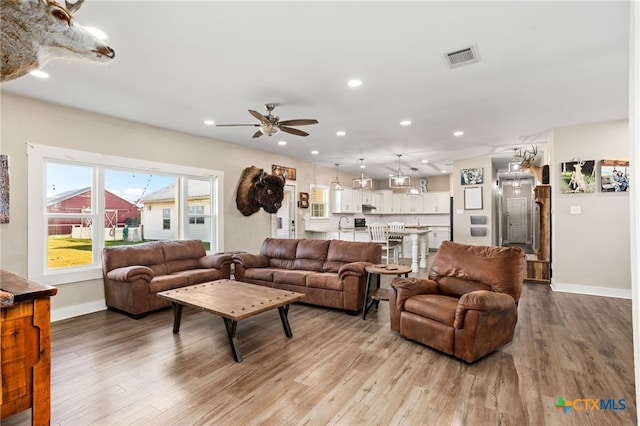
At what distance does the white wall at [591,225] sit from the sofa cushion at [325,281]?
152 inches


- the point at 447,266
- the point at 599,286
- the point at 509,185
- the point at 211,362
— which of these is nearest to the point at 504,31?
the point at 447,266

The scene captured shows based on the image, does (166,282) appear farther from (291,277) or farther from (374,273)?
(374,273)

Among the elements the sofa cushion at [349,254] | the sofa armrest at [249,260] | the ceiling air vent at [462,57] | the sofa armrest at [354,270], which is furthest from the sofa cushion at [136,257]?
the ceiling air vent at [462,57]

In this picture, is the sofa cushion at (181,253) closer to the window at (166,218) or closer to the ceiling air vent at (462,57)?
the window at (166,218)

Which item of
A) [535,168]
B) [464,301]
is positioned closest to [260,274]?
[464,301]

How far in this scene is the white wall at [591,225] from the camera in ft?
15.3

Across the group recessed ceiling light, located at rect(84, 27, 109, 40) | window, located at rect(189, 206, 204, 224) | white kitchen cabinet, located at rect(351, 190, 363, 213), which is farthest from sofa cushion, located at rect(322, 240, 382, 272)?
white kitchen cabinet, located at rect(351, 190, 363, 213)

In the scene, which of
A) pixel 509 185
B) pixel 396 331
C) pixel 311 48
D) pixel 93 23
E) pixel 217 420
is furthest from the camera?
pixel 509 185

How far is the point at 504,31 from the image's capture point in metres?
2.38

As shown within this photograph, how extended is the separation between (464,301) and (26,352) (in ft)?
9.64

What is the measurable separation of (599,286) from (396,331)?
3.88 metres

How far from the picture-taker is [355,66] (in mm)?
2945

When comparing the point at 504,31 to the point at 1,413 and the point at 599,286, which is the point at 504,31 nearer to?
the point at 1,413

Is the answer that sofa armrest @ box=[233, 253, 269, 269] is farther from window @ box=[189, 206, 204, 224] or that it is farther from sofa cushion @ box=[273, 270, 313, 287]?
window @ box=[189, 206, 204, 224]
